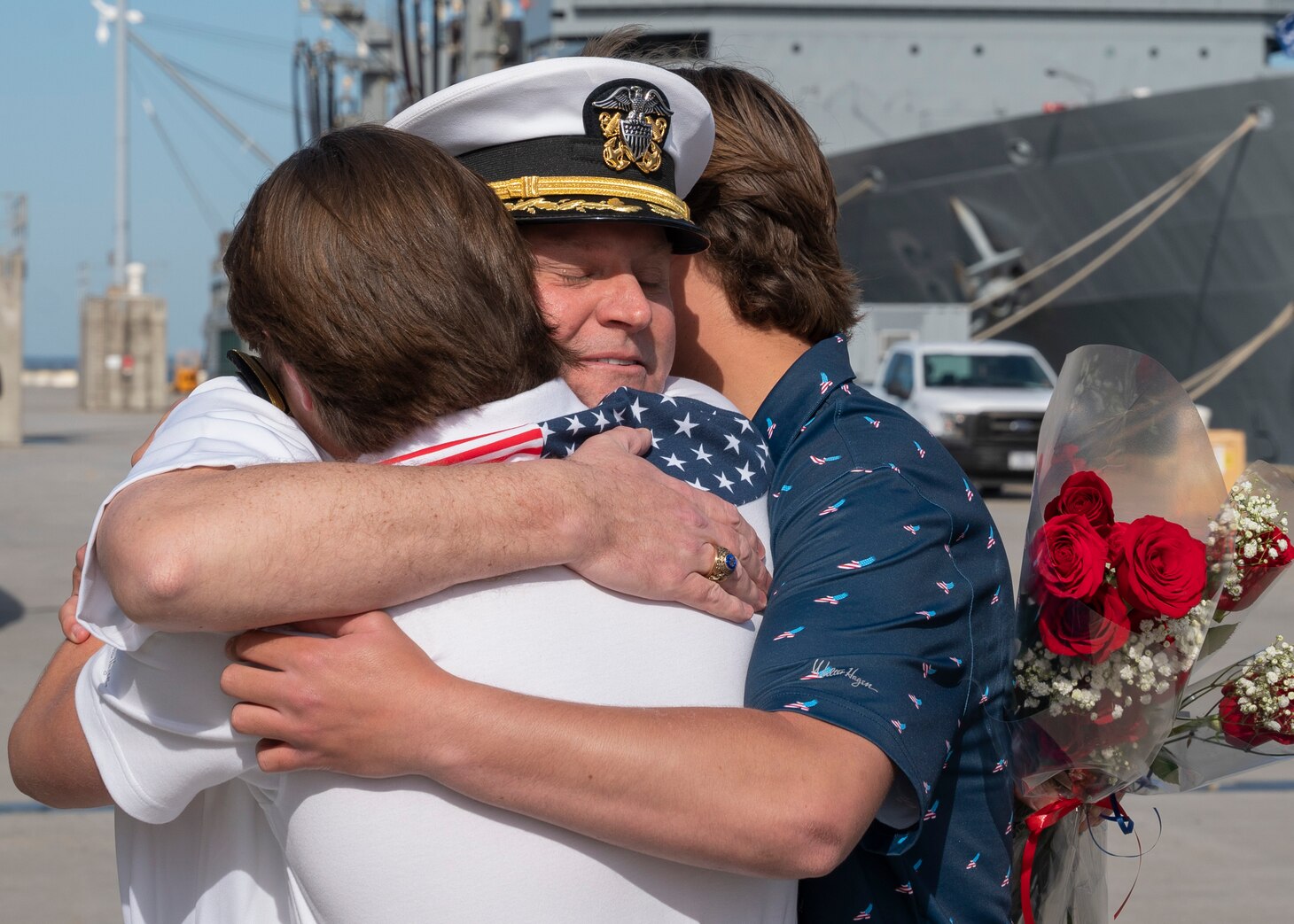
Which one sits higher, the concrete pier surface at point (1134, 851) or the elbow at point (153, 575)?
the elbow at point (153, 575)

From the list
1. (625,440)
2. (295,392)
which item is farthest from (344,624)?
(625,440)

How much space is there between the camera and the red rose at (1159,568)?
1745 millimetres

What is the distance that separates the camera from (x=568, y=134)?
1.78 metres

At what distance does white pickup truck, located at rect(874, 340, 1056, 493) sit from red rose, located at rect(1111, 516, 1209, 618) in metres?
12.7

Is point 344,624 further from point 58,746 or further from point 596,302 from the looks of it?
point 596,302

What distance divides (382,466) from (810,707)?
49 cm

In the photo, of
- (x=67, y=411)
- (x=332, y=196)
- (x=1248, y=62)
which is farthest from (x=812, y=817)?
(x=67, y=411)

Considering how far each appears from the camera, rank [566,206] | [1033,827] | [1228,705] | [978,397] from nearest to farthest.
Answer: [566,206] → [1033,827] → [1228,705] → [978,397]

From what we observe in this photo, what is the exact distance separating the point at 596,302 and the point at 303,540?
1.93 feet

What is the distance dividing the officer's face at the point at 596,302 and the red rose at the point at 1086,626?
0.62m

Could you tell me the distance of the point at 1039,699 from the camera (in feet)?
6.01

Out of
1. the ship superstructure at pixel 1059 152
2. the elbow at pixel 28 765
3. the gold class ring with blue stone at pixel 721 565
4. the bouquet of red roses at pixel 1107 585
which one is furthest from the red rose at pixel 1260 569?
the ship superstructure at pixel 1059 152

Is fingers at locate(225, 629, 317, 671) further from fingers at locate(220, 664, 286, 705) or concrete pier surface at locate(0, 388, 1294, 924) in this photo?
concrete pier surface at locate(0, 388, 1294, 924)

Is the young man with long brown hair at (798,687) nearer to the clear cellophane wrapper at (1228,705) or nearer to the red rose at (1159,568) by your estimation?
the red rose at (1159,568)
